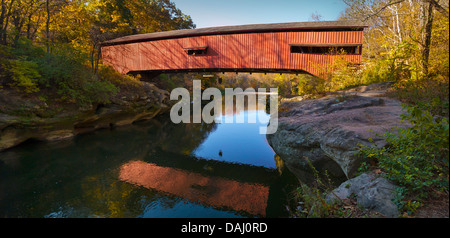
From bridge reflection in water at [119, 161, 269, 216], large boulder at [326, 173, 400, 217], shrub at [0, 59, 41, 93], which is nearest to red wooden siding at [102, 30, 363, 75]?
shrub at [0, 59, 41, 93]

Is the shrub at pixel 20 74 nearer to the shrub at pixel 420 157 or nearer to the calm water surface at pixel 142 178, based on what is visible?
the calm water surface at pixel 142 178

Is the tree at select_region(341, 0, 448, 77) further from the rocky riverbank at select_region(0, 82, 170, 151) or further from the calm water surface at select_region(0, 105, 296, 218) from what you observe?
the rocky riverbank at select_region(0, 82, 170, 151)

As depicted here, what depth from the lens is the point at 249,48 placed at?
14.1 metres

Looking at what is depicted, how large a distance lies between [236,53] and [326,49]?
600 cm

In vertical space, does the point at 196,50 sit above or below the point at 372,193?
above

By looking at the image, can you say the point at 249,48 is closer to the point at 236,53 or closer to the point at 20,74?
the point at 236,53

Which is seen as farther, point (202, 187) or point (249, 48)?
point (249, 48)

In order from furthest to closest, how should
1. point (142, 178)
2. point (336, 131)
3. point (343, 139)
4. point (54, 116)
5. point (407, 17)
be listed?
point (407, 17) → point (54, 116) → point (142, 178) → point (336, 131) → point (343, 139)

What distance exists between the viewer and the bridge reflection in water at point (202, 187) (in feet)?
17.9

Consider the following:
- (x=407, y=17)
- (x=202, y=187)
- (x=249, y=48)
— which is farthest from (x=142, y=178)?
(x=407, y=17)

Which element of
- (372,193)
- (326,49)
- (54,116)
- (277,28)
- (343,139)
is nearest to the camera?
(372,193)

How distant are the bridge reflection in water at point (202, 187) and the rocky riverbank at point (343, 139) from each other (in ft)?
4.95

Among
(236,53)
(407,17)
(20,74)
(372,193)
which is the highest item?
(407,17)
